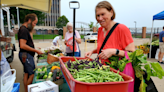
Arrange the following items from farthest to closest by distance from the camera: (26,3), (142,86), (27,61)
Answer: (26,3), (27,61), (142,86)

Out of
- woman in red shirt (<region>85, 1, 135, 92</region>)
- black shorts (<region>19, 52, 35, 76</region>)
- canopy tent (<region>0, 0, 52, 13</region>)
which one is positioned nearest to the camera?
woman in red shirt (<region>85, 1, 135, 92</region>)

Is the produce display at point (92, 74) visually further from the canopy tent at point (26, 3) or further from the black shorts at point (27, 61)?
the canopy tent at point (26, 3)

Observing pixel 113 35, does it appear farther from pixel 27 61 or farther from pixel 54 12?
pixel 54 12

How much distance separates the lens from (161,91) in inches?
136

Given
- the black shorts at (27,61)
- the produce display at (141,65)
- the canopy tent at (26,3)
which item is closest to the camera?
the produce display at (141,65)

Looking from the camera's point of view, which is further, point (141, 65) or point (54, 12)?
point (54, 12)

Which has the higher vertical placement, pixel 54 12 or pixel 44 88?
pixel 54 12

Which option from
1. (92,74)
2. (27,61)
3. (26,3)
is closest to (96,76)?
(92,74)

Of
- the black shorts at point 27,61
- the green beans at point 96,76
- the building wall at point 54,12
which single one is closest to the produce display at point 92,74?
the green beans at point 96,76

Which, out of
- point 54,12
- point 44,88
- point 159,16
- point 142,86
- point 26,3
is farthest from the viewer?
point 54,12

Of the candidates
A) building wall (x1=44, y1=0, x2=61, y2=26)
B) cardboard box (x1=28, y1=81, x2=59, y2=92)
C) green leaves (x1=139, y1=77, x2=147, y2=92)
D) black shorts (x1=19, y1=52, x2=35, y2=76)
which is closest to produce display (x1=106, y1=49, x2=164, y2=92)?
green leaves (x1=139, y1=77, x2=147, y2=92)

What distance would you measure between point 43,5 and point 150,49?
6.60 meters

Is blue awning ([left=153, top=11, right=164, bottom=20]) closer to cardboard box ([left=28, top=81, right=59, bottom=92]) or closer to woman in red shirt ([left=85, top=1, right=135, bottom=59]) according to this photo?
woman in red shirt ([left=85, top=1, right=135, bottom=59])

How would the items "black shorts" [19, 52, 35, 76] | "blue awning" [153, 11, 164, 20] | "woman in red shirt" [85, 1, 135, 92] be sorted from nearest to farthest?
"woman in red shirt" [85, 1, 135, 92], "black shorts" [19, 52, 35, 76], "blue awning" [153, 11, 164, 20]
